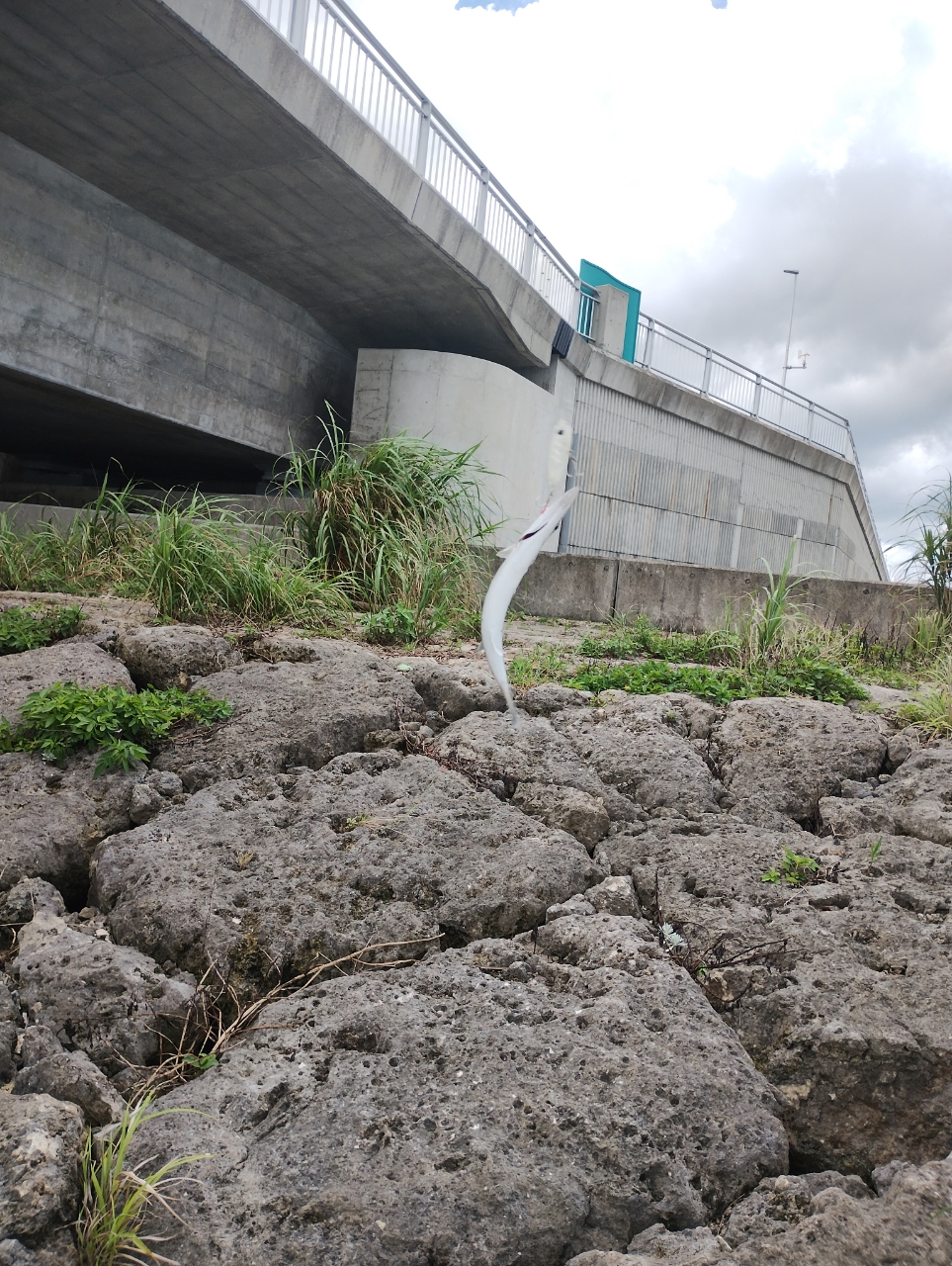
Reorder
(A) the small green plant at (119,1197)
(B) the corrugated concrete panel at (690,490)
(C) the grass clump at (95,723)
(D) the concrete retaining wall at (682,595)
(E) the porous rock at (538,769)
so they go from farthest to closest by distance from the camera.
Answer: (B) the corrugated concrete panel at (690,490) < (D) the concrete retaining wall at (682,595) < (C) the grass clump at (95,723) < (E) the porous rock at (538,769) < (A) the small green plant at (119,1197)

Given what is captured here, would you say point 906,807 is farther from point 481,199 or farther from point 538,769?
point 481,199

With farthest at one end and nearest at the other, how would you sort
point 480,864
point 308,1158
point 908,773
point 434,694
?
point 434,694 → point 908,773 → point 480,864 → point 308,1158

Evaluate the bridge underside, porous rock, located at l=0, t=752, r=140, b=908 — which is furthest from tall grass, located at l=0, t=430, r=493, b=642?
→ the bridge underside

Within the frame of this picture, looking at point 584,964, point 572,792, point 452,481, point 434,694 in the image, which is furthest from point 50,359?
point 584,964

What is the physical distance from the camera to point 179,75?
21.8ft

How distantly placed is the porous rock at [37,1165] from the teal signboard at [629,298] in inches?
523

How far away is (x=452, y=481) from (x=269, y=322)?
5.11 m

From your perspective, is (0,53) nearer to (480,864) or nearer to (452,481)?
(452,481)

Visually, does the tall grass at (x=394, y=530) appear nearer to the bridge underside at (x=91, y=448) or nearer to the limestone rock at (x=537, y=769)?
the limestone rock at (x=537, y=769)

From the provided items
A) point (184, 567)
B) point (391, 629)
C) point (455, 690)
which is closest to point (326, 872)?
point (455, 690)

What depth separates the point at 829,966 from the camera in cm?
241

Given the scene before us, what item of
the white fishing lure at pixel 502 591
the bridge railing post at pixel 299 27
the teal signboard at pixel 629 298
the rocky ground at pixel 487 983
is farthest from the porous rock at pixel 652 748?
the teal signboard at pixel 629 298

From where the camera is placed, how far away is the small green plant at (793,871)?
9.10 feet

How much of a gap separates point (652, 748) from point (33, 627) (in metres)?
2.90
